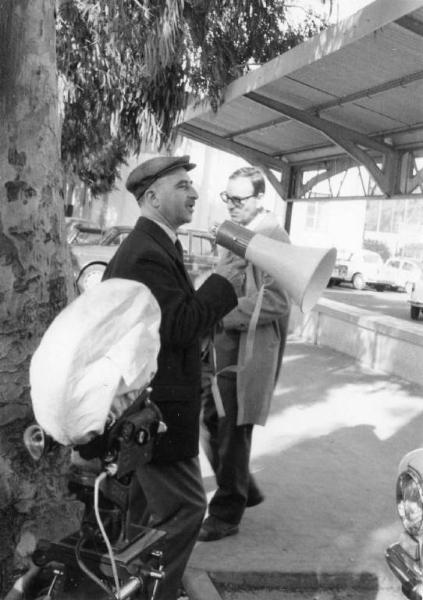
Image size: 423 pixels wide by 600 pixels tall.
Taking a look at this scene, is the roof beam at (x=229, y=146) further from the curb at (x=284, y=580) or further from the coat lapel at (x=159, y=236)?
the coat lapel at (x=159, y=236)

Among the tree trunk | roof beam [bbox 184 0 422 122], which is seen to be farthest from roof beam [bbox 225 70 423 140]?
the tree trunk

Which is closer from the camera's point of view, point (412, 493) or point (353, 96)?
point (412, 493)

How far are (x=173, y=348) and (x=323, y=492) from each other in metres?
2.73

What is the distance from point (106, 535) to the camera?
2.22 m

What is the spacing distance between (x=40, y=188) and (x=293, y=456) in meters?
3.39

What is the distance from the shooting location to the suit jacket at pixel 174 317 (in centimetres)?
271

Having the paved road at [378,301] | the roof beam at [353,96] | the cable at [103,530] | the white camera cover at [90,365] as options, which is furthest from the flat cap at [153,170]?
the paved road at [378,301]

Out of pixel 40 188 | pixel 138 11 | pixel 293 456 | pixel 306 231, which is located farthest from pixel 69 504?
pixel 306 231

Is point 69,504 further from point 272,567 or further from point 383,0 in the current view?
point 383,0

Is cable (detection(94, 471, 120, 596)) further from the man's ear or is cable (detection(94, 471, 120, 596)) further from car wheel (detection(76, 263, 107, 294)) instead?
the man's ear

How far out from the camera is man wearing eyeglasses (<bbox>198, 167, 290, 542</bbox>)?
13.1 feet

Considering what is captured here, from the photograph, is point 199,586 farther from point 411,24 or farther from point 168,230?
point 411,24

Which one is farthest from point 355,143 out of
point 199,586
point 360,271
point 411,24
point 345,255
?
point 345,255

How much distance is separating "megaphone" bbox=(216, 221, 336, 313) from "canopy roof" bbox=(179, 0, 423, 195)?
5.29 meters
